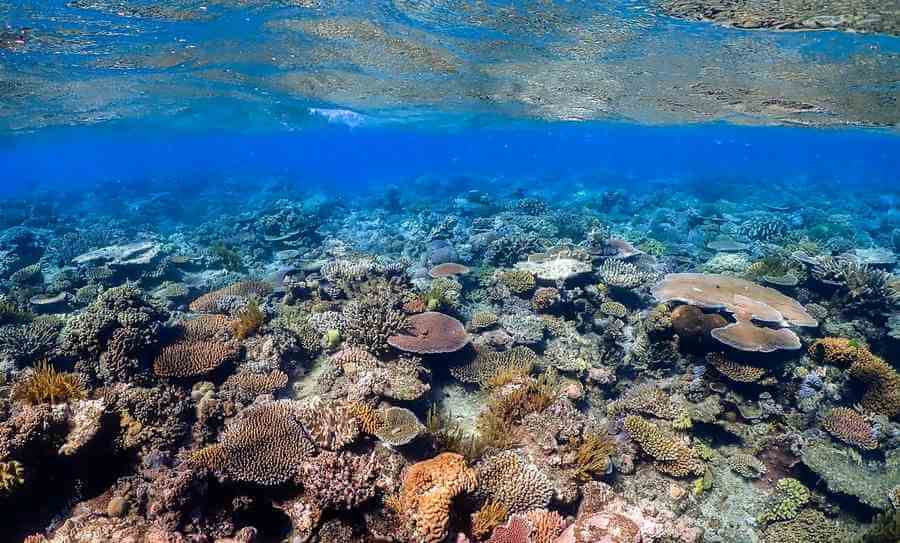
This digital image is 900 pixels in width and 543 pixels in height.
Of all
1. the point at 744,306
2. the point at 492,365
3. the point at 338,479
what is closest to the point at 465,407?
the point at 492,365

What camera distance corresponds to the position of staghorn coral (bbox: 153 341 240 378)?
268 inches

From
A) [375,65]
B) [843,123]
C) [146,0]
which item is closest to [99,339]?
[146,0]

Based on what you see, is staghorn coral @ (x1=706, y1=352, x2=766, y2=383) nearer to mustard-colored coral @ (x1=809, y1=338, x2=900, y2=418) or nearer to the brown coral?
mustard-colored coral @ (x1=809, y1=338, x2=900, y2=418)

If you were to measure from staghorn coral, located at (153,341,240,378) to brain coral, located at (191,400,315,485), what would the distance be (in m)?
2.01

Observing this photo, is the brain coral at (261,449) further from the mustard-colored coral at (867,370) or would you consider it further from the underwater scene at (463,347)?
the mustard-colored coral at (867,370)

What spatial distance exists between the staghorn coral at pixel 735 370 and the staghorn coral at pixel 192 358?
8.82 metres

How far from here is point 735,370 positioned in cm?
757

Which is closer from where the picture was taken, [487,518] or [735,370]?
[487,518]

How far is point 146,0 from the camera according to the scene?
14.6 m

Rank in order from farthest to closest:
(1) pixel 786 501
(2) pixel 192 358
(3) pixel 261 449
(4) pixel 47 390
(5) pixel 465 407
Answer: (5) pixel 465 407
(2) pixel 192 358
(1) pixel 786 501
(4) pixel 47 390
(3) pixel 261 449

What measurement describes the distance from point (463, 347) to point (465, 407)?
1.16 metres

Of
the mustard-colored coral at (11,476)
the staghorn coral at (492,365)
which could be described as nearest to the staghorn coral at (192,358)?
the mustard-colored coral at (11,476)

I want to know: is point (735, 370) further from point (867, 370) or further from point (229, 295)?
point (229, 295)

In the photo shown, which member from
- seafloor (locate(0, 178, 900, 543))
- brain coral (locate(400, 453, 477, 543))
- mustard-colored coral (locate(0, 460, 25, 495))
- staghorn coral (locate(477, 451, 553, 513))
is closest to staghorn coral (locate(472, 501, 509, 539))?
seafloor (locate(0, 178, 900, 543))
